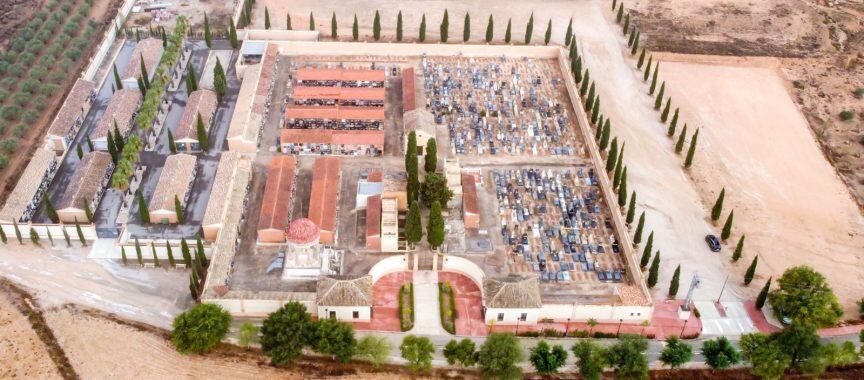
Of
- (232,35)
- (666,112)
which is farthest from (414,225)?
(232,35)

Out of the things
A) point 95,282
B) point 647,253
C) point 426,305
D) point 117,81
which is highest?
point 117,81

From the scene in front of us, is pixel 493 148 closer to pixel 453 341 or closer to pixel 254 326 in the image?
pixel 453 341

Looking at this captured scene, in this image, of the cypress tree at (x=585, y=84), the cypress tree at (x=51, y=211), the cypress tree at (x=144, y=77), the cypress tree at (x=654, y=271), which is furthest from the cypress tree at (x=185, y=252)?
the cypress tree at (x=585, y=84)

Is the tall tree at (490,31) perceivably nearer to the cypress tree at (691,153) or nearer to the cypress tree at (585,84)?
the cypress tree at (585,84)

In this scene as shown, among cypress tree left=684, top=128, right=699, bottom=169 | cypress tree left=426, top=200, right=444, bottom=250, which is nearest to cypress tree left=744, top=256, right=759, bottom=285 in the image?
cypress tree left=684, top=128, right=699, bottom=169

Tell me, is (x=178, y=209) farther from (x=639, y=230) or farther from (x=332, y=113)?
(x=639, y=230)

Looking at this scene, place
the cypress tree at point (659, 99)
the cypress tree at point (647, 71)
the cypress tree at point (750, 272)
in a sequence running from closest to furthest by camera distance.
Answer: the cypress tree at point (750, 272), the cypress tree at point (659, 99), the cypress tree at point (647, 71)

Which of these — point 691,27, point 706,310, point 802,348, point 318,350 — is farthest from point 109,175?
point 691,27
